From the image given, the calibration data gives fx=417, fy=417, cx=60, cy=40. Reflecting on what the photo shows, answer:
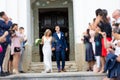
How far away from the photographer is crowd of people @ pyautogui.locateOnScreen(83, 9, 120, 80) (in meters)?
8.73

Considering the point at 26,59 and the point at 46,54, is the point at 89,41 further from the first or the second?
the point at 26,59

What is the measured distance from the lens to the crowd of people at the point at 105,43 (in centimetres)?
873

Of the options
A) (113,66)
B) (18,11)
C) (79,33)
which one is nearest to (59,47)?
(79,33)

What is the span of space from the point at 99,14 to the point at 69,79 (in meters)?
1.96

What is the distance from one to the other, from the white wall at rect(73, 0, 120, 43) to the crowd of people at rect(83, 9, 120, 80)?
276cm

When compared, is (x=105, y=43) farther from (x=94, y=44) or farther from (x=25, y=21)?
(x=25, y=21)

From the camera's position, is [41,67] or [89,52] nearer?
[89,52]

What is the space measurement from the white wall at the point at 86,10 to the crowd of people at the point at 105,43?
9.07 ft

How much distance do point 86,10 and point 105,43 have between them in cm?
745

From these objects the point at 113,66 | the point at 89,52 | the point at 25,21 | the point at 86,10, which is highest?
the point at 86,10

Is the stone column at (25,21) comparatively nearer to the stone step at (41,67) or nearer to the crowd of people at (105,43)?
the stone step at (41,67)

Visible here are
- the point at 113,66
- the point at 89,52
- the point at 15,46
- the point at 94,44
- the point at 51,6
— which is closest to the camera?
the point at 113,66

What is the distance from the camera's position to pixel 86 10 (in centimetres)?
1692

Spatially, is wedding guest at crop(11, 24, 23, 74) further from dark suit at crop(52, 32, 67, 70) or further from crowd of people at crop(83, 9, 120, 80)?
crowd of people at crop(83, 9, 120, 80)
